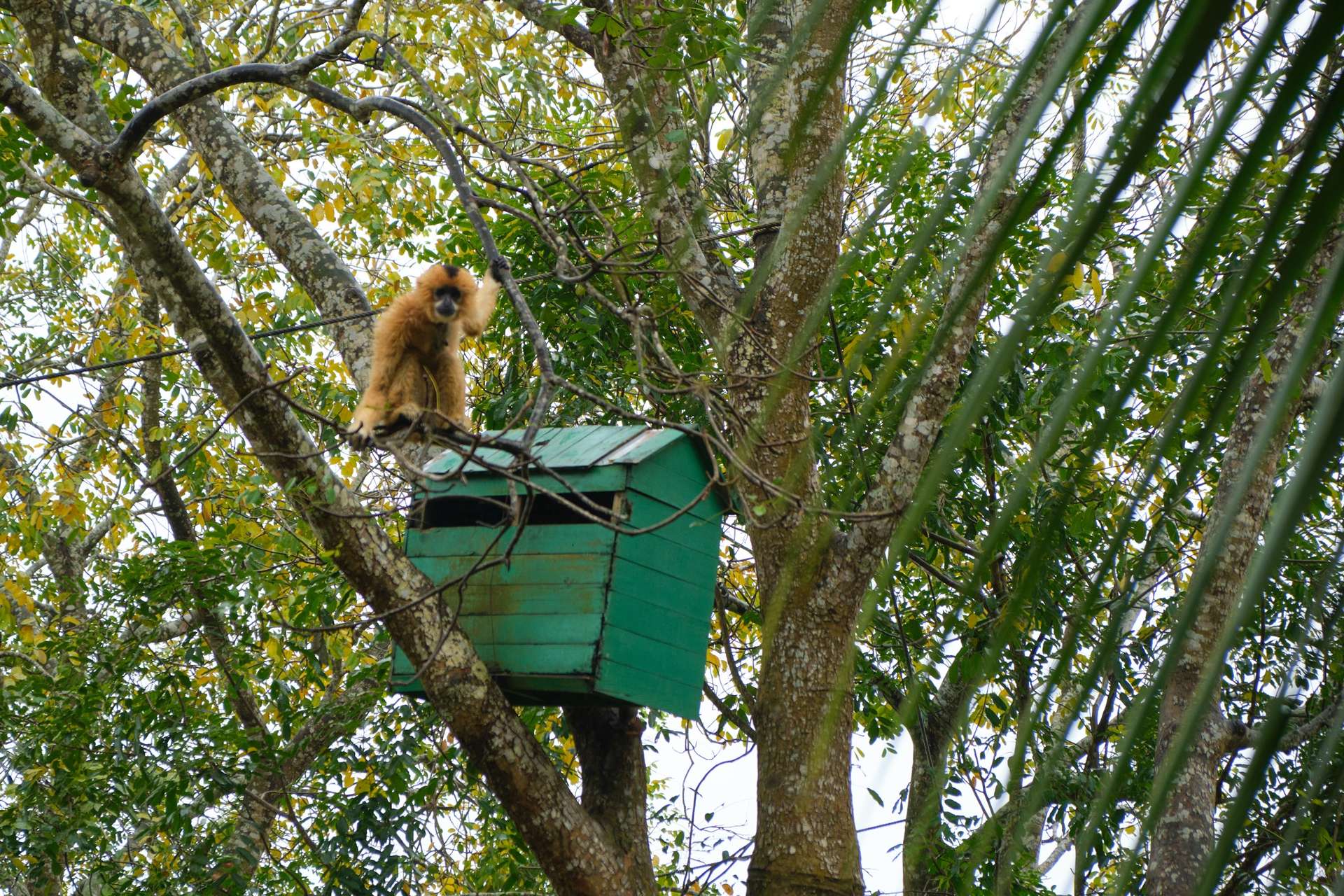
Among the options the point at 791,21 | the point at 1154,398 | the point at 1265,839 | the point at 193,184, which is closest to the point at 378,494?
the point at 791,21

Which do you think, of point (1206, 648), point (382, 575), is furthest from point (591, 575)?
point (1206, 648)

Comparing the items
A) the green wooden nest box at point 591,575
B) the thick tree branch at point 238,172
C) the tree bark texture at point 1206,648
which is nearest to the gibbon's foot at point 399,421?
the green wooden nest box at point 591,575

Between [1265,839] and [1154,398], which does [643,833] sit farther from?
[1265,839]

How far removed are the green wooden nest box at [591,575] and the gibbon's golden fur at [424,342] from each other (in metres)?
0.23

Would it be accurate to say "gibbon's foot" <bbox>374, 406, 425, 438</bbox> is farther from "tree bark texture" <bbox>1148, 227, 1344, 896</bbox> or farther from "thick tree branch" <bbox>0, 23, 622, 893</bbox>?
"tree bark texture" <bbox>1148, 227, 1344, 896</bbox>

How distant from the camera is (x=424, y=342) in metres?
4.08

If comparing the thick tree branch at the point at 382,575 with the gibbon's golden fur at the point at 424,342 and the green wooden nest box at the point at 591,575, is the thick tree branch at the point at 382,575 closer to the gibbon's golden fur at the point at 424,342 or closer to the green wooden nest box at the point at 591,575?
the green wooden nest box at the point at 591,575

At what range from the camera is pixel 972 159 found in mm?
322

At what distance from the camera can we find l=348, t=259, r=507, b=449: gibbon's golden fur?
400 centimetres

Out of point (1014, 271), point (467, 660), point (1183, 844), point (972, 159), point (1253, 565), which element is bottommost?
point (1253, 565)

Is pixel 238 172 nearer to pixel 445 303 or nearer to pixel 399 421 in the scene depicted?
pixel 445 303

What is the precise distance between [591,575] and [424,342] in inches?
39.9

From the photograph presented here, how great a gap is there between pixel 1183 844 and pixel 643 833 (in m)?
1.83

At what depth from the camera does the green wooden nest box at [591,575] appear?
11.9 feet
